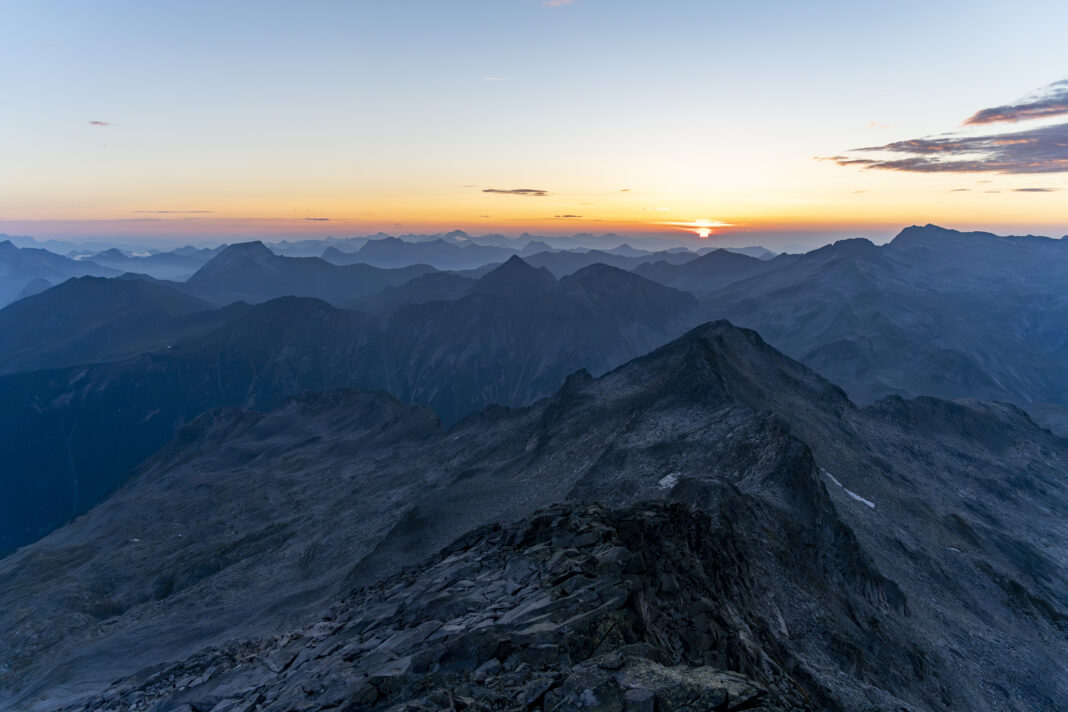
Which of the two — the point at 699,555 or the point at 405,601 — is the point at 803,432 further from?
the point at 405,601

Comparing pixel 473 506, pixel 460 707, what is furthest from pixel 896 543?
pixel 460 707

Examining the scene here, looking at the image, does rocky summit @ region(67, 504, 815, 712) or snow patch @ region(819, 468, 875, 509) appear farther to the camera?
snow patch @ region(819, 468, 875, 509)

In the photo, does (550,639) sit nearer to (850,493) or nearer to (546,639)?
(546,639)

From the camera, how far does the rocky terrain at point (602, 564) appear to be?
24.5 metres

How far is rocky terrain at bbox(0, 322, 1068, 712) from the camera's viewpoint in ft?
80.4

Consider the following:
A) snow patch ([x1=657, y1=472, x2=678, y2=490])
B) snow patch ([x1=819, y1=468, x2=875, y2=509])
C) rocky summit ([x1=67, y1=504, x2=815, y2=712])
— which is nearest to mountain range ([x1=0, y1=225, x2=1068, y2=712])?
rocky summit ([x1=67, y1=504, x2=815, y2=712])

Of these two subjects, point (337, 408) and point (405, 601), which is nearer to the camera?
point (405, 601)

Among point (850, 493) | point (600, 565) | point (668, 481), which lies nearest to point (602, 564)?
point (600, 565)

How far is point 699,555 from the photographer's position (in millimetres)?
35062

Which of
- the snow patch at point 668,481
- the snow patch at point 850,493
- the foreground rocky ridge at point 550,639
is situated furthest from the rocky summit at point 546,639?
the snow patch at point 850,493

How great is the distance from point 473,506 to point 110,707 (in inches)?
1446

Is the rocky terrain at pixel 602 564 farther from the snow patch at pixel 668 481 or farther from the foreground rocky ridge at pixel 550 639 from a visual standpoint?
the snow patch at pixel 668 481

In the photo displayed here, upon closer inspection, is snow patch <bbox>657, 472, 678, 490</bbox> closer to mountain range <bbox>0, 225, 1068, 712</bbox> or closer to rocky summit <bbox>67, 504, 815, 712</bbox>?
mountain range <bbox>0, 225, 1068, 712</bbox>

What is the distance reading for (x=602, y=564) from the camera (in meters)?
27.6
